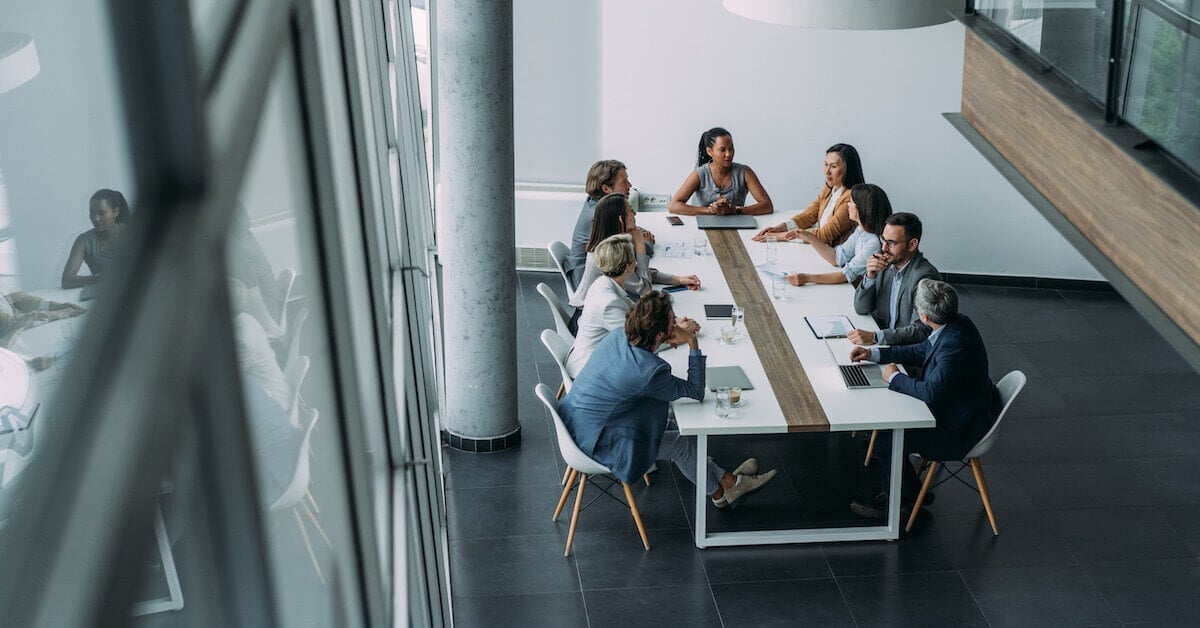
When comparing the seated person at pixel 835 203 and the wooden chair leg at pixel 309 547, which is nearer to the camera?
the wooden chair leg at pixel 309 547

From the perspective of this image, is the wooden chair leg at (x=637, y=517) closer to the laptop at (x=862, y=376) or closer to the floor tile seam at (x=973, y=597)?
the laptop at (x=862, y=376)

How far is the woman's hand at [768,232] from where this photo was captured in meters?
8.16

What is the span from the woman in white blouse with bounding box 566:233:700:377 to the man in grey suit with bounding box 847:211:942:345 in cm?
129

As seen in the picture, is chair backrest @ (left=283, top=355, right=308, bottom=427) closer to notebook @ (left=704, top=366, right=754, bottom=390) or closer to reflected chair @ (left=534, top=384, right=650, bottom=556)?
reflected chair @ (left=534, top=384, right=650, bottom=556)

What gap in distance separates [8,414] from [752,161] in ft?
30.9

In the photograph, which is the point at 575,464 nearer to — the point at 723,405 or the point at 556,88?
the point at 723,405

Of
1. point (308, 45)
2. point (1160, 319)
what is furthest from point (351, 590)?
point (1160, 319)

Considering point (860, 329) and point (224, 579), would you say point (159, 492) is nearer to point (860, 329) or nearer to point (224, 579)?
point (224, 579)

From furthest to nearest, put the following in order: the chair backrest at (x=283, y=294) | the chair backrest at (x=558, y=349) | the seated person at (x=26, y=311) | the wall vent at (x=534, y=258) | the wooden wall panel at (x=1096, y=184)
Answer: the wall vent at (x=534, y=258), the chair backrest at (x=558, y=349), the wooden wall panel at (x=1096, y=184), the chair backrest at (x=283, y=294), the seated person at (x=26, y=311)

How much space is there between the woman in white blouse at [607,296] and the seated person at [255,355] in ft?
17.1

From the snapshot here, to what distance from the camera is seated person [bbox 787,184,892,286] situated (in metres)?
7.34

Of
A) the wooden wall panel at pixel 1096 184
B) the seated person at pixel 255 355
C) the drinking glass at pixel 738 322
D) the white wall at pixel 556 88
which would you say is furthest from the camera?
the white wall at pixel 556 88

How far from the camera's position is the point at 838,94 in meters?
9.30

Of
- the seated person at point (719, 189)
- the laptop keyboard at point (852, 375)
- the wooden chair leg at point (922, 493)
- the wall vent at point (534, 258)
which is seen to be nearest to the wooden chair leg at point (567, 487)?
the laptop keyboard at point (852, 375)
